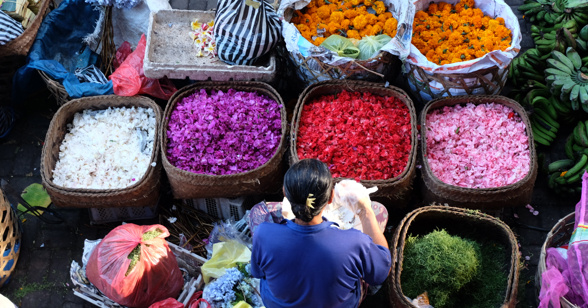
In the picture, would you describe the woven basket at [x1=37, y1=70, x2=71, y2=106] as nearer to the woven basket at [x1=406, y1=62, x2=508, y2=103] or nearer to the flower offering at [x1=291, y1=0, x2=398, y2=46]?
the flower offering at [x1=291, y1=0, x2=398, y2=46]

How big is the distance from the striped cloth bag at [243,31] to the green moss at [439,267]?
1832 mm

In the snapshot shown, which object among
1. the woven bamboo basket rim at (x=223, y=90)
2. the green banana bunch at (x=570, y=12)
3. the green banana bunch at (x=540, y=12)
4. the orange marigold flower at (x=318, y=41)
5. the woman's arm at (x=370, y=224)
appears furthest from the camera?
the green banana bunch at (x=540, y=12)

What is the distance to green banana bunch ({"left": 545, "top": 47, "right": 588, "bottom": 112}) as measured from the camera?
3.48m

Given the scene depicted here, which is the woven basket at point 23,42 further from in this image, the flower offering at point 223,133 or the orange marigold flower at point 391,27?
the orange marigold flower at point 391,27

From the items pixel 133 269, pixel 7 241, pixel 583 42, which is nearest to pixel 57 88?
pixel 7 241

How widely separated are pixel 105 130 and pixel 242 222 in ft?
4.14

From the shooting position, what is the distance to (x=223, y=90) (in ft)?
12.1

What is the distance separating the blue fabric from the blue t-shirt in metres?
2.31

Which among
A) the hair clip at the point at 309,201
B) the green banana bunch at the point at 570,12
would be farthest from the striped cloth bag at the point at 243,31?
the green banana bunch at the point at 570,12

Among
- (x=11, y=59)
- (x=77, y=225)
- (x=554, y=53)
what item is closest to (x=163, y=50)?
(x=11, y=59)

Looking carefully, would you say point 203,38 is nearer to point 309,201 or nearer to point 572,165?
point 309,201

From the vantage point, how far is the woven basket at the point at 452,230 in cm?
265

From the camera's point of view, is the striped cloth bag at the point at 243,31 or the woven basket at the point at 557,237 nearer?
the woven basket at the point at 557,237

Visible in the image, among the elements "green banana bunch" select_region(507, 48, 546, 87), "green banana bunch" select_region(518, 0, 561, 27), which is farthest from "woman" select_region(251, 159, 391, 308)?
"green banana bunch" select_region(518, 0, 561, 27)
